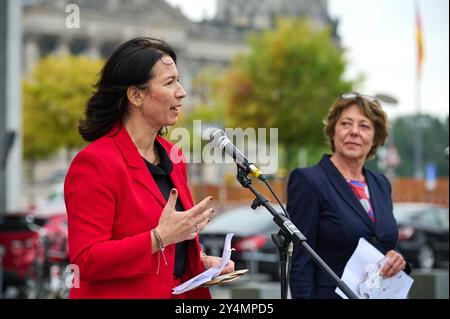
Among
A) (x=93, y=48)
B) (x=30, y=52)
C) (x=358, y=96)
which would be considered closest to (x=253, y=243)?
(x=358, y=96)

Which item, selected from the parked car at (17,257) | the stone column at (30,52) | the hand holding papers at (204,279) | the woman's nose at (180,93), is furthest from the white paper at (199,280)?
the stone column at (30,52)

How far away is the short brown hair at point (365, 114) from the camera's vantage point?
4.40 meters

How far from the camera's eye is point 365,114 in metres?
4.40

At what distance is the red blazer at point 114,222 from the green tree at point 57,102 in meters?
47.8

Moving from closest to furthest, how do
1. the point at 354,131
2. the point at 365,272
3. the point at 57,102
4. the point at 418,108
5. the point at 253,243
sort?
the point at 365,272, the point at 354,131, the point at 253,243, the point at 418,108, the point at 57,102

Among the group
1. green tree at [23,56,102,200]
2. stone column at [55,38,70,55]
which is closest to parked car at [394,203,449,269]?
green tree at [23,56,102,200]

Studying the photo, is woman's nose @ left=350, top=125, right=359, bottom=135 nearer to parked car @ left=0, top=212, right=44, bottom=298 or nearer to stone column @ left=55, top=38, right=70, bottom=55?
parked car @ left=0, top=212, right=44, bottom=298

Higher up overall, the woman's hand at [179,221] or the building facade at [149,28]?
the building facade at [149,28]

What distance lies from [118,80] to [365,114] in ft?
5.72

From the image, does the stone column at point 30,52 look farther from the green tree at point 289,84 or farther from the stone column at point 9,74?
the stone column at point 9,74

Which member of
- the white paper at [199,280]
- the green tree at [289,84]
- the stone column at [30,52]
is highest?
the stone column at [30,52]

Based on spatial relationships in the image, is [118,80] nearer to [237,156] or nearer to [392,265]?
[237,156]

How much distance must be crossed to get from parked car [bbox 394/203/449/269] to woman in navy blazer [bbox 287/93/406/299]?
511 inches
